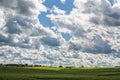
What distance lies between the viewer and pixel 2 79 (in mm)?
96750

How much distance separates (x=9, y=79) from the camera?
99250mm

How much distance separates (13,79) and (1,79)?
4348mm

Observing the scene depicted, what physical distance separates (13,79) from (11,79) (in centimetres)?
61

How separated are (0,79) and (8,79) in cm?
305

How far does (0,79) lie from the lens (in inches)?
3792

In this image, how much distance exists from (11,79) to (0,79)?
4313 mm

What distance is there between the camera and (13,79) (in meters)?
99.6

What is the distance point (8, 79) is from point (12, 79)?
1.48 m

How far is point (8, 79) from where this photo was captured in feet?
323

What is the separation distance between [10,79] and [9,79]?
0.37 meters

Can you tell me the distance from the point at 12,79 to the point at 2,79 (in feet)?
12.6

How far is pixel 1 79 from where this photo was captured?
9669 centimetres

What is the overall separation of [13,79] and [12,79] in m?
0.31

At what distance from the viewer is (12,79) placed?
99.6 m
